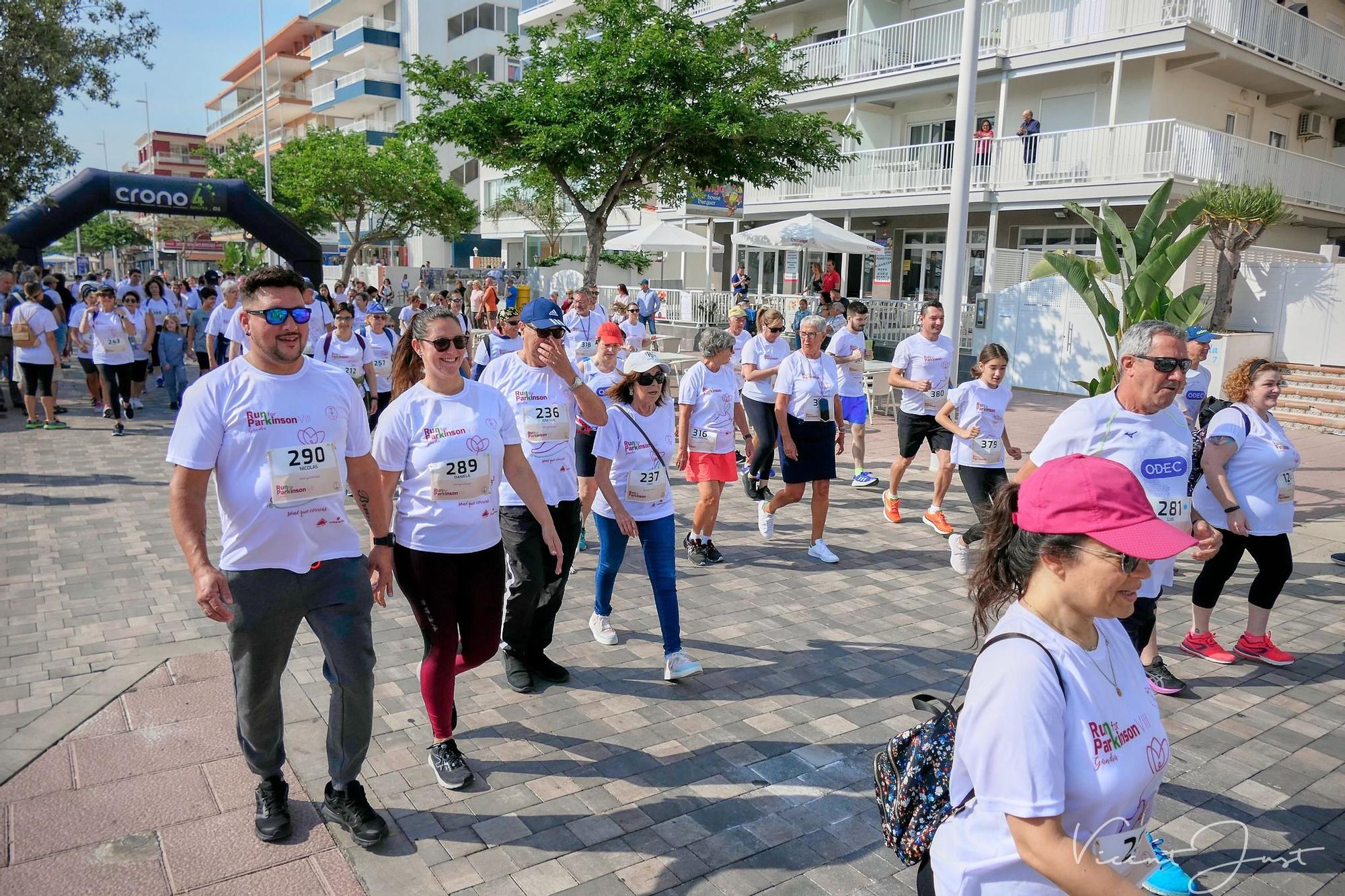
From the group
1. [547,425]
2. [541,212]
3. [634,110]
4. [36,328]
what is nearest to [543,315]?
[547,425]

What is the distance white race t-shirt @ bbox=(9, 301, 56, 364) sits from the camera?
11438 mm

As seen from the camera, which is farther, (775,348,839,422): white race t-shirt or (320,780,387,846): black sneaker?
(775,348,839,422): white race t-shirt

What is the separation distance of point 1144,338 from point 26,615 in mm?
6717

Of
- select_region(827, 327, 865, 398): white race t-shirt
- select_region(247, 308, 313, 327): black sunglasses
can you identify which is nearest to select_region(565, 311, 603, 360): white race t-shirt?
select_region(827, 327, 865, 398): white race t-shirt

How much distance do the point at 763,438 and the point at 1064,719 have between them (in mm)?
6986

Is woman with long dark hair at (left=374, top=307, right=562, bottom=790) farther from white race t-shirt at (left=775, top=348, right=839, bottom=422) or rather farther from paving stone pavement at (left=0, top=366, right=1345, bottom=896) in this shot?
white race t-shirt at (left=775, top=348, right=839, bottom=422)

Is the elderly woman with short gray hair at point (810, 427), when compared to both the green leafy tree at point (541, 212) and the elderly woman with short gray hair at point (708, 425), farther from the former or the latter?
the green leafy tree at point (541, 212)

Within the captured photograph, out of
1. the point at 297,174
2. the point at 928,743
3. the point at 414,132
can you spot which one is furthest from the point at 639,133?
the point at 297,174

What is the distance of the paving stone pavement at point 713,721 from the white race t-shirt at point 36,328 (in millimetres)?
4880

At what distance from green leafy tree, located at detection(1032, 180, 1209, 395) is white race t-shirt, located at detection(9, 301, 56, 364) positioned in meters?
12.1

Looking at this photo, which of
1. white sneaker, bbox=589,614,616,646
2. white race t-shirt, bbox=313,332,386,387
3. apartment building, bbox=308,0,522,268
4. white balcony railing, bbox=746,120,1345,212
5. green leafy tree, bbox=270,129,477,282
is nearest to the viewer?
white sneaker, bbox=589,614,616,646

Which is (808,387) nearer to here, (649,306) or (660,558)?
(660,558)

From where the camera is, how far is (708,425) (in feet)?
22.7

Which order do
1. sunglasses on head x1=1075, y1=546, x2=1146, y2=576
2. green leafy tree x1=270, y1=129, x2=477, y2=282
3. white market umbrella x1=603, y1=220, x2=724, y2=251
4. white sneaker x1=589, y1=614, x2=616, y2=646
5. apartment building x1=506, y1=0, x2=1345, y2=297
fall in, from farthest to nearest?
green leafy tree x1=270, y1=129, x2=477, y2=282
white market umbrella x1=603, y1=220, x2=724, y2=251
apartment building x1=506, y1=0, x2=1345, y2=297
white sneaker x1=589, y1=614, x2=616, y2=646
sunglasses on head x1=1075, y1=546, x2=1146, y2=576
